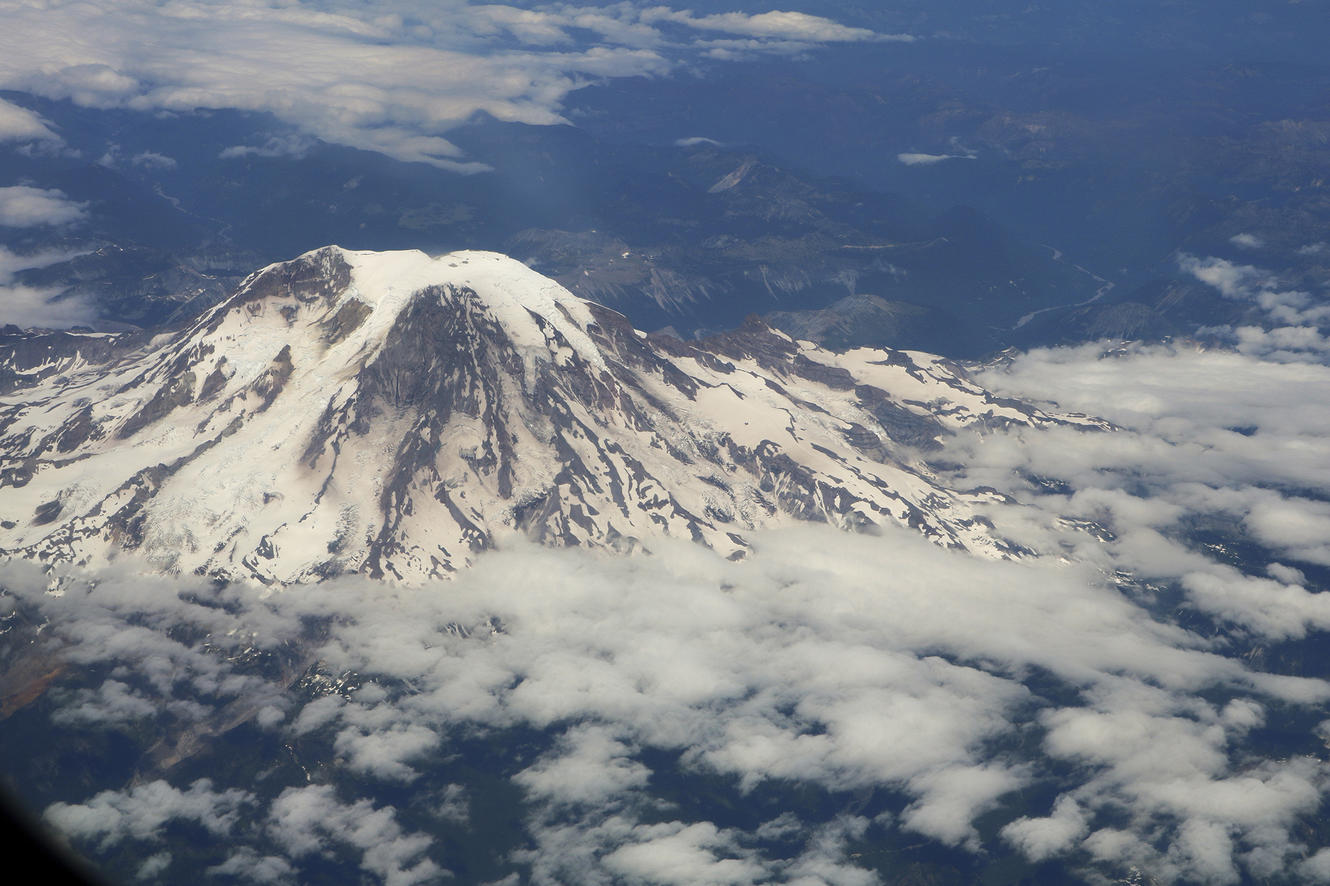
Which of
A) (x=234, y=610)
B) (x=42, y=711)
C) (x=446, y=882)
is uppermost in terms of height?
(x=234, y=610)

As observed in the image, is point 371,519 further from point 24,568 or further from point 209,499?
point 24,568

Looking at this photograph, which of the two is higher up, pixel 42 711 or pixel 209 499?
pixel 209 499

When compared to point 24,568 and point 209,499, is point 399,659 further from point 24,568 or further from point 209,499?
point 24,568

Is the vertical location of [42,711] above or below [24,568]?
below

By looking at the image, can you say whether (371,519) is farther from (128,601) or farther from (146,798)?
(146,798)

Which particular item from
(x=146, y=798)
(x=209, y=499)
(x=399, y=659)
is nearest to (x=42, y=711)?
(x=146, y=798)

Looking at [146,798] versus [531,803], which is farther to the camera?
[531,803]

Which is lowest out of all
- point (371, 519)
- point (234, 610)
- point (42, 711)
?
point (42, 711)

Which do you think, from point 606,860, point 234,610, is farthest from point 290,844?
point 606,860
